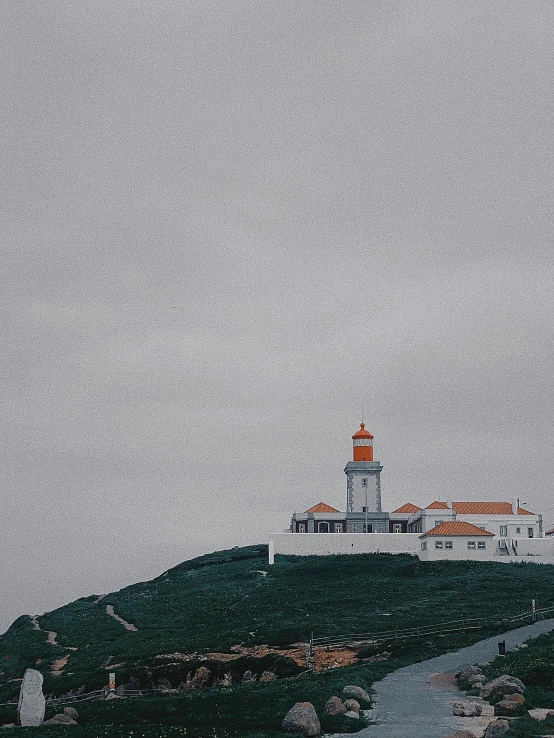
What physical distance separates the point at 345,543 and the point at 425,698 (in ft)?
239

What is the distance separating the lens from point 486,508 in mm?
111562

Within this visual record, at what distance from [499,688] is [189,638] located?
34336mm

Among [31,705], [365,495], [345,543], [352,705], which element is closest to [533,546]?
[345,543]

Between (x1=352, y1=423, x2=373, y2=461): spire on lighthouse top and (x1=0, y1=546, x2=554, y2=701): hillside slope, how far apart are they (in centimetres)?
2132

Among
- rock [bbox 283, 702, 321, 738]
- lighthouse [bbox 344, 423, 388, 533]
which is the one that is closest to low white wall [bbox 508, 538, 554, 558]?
lighthouse [bbox 344, 423, 388, 533]

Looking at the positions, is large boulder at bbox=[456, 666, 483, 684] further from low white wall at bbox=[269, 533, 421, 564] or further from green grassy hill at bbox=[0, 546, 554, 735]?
low white wall at bbox=[269, 533, 421, 564]

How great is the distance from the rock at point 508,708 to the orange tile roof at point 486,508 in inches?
3321

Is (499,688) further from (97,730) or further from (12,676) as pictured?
(12,676)

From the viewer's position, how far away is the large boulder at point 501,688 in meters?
→ 30.2

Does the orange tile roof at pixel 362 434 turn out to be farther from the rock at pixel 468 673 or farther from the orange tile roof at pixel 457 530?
the rock at pixel 468 673

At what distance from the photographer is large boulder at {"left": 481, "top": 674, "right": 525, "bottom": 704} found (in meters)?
30.2

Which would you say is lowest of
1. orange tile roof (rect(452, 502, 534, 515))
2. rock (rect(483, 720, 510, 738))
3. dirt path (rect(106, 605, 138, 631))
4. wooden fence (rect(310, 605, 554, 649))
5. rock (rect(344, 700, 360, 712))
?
dirt path (rect(106, 605, 138, 631))

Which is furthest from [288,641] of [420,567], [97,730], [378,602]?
[420,567]

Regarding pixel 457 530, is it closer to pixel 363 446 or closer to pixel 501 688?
pixel 363 446
